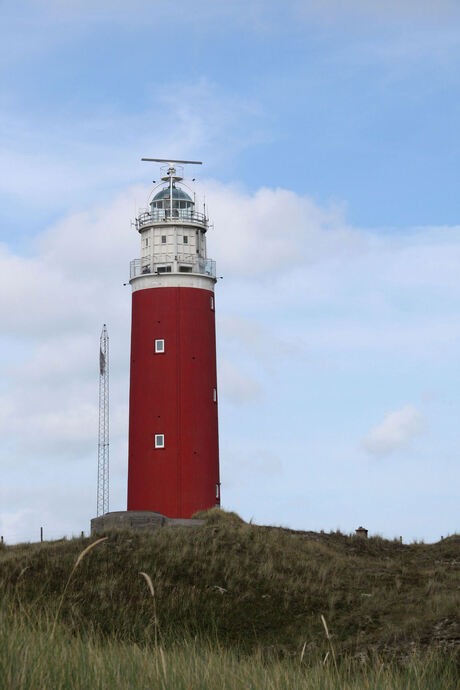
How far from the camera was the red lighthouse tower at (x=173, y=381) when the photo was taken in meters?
41.6

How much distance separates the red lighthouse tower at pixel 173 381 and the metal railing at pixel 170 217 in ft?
0.82

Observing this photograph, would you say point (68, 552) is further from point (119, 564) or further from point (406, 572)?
point (406, 572)

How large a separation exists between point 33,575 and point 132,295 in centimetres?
1959

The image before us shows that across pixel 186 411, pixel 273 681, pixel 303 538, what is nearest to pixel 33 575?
pixel 303 538

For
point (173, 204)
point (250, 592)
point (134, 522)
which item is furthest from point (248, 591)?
point (173, 204)

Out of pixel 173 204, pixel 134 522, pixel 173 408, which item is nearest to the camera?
pixel 134 522

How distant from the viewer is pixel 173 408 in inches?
1647

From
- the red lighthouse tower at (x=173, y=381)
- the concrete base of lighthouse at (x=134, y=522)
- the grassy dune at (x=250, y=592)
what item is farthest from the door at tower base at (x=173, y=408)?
the grassy dune at (x=250, y=592)

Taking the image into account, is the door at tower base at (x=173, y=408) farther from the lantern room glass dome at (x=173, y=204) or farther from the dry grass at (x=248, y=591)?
the dry grass at (x=248, y=591)

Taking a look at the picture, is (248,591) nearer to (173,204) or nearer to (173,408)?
(173,408)

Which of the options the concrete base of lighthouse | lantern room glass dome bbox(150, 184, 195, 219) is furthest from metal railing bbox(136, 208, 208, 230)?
the concrete base of lighthouse

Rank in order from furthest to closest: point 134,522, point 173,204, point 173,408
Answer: point 173,204
point 173,408
point 134,522

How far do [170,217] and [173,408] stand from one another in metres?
9.14

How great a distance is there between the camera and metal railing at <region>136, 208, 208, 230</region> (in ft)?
147
